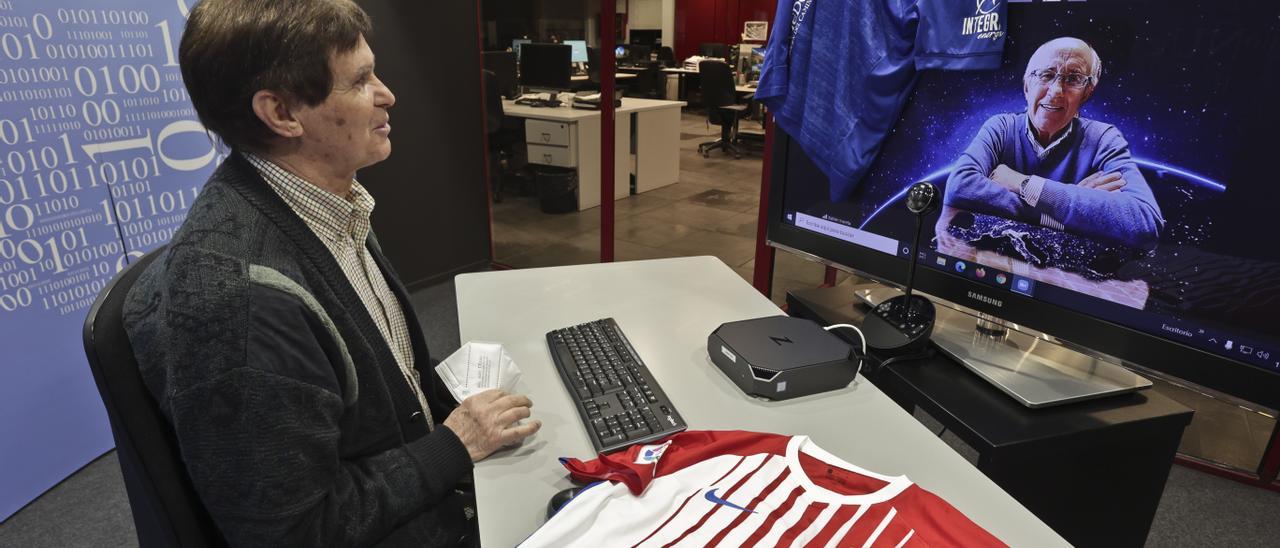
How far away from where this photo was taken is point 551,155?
5.35 m

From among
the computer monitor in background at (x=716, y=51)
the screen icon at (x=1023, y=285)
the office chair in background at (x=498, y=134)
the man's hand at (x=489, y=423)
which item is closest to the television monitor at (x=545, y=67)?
the office chair in background at (x=498, y=134)

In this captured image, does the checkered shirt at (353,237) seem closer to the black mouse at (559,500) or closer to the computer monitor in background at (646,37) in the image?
the black mouse at (559,500)

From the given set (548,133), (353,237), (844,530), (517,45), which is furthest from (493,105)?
(844,530)

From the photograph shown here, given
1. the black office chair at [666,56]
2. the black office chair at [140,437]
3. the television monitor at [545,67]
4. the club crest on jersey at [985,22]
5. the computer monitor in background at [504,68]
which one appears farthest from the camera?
the black office chair at [666,56]

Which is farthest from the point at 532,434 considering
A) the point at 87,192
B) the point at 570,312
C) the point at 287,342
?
the point at 87,192

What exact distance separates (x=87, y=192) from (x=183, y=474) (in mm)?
1720

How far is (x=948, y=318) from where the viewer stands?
A: 152 cm

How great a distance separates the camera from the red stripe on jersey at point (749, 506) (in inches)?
33.0

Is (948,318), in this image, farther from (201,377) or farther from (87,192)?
(87,192)

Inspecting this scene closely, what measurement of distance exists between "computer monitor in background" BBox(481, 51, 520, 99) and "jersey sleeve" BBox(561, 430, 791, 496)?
5037mm

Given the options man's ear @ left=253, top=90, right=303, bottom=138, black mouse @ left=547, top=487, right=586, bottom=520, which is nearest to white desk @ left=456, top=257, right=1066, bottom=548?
black mouse @ left=547, top=487, right=586, bottom=520

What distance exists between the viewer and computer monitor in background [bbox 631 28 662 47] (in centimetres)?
1109

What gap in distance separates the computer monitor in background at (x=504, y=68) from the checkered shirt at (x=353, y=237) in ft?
15.3

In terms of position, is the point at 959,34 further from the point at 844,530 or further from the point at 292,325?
the point at 292,325
